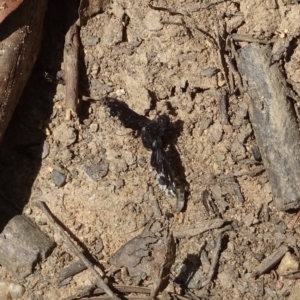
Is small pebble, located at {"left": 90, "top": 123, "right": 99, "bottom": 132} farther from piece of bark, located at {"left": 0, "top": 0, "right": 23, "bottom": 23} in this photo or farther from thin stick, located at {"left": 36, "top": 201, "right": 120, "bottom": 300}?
piece of bark, located at {"left": 0, "top": 0, "right": 23, "bottom": 23}

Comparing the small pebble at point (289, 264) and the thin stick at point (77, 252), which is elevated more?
the thin stick at point (77, 252)

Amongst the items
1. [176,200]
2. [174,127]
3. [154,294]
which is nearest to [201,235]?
[176,200]

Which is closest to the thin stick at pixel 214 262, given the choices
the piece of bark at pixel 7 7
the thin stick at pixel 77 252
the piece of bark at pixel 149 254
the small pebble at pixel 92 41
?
the piece of bark at pixel 149 254

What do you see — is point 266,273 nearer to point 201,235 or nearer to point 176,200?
point 201,235

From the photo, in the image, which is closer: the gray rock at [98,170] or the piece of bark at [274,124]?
the piece of bark at [274,124]

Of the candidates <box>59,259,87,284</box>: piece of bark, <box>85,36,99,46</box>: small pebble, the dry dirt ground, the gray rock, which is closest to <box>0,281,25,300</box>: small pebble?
the dry dirt ground

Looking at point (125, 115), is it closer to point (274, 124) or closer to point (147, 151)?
point (147, 151)

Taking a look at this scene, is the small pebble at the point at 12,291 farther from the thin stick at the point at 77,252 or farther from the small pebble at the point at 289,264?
the small pebble at the point at 289,264
